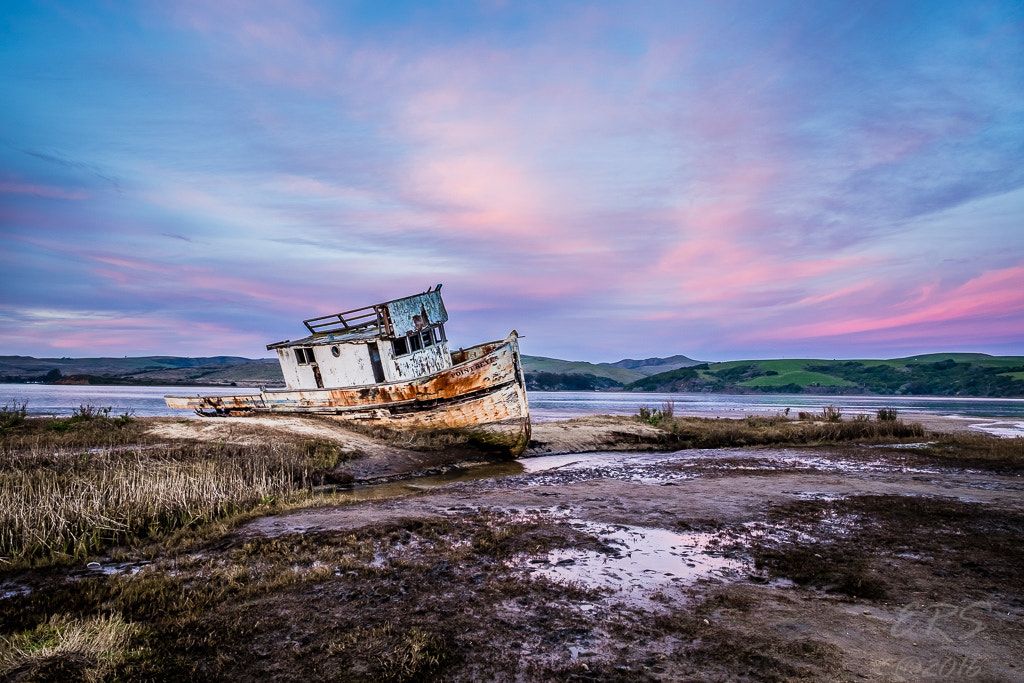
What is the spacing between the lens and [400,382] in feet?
63.4

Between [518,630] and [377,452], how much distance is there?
1221 centimetres

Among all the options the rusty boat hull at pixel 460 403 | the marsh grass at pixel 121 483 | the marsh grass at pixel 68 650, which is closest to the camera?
the marsh grass at pixel 68 650

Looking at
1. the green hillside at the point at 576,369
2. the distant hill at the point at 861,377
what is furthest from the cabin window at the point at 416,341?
the green hillside at the point at 576,369

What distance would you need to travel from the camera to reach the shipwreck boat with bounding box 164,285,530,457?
1909 cm

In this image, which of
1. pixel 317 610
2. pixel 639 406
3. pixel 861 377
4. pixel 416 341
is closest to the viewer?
pixel 317 610

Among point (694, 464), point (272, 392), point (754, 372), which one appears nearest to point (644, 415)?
point (694, 464)

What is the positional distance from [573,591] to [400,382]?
1462cm

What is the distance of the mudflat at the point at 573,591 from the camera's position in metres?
4.04

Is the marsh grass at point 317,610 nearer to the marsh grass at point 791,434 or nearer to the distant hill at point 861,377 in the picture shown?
the marsh grass at point 791,434

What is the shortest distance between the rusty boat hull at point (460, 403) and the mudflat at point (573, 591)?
789 cm

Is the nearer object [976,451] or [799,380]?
[976,451]

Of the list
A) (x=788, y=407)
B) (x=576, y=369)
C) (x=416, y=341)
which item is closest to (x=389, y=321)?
(x=416, y=341)

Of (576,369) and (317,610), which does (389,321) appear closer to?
(317,610)

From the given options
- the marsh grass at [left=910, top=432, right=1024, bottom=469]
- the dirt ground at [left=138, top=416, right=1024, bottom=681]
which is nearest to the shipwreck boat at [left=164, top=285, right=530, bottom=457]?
the dirt ground at [left=138, top=416, right=1024, bottom=681]
